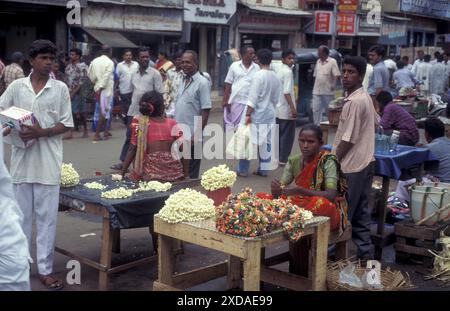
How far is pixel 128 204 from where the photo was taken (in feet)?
16.5

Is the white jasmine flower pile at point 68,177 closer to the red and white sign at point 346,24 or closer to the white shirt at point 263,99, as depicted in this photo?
the white shirt at point 263,99

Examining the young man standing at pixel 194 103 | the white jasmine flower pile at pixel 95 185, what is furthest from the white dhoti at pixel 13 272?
the young man standing at pixel 194 103

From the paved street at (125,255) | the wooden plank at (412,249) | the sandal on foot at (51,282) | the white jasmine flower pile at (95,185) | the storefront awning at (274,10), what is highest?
the storefront awning at (274,10)

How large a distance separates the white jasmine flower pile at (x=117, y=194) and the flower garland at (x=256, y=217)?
1058mm

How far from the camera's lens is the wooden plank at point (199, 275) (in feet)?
16.1

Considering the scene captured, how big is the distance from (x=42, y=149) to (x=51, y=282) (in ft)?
3.46

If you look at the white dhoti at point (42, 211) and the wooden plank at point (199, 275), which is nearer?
the wooden plank at point (199, 275)

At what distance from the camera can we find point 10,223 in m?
2.69

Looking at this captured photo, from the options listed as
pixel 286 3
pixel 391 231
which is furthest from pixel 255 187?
pixel 286 3

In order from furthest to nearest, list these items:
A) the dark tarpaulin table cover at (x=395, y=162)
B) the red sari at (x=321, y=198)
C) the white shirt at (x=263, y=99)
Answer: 1. the white shirt at (x=263, y=99)
2. the dark tarpaulin table cover at (x=395, y=162)
3. the red sari at (x=321, y=198)

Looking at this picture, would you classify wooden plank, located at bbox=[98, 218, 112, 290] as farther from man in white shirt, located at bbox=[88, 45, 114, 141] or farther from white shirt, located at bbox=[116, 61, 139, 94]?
man in white shirt, located at bbox=[88, 45, 114, 141]

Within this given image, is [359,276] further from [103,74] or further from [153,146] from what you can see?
[103,74]
